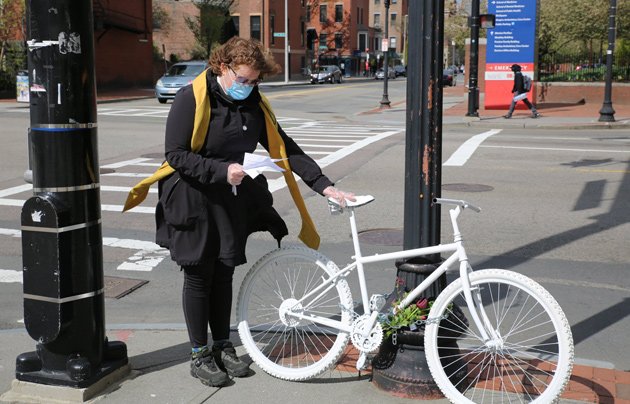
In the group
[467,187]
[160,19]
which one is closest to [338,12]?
[160,19]

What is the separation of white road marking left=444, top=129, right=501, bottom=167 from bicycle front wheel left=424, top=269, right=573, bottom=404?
32.9 ft

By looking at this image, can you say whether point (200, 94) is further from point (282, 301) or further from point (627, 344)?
point (627, 344)

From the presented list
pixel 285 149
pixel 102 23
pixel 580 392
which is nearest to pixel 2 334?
pixel 285 149

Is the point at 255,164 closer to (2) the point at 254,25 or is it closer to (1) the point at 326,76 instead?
(1) the point at 326,76

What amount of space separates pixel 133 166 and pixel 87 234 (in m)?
10.3

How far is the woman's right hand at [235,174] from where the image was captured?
12.9ft

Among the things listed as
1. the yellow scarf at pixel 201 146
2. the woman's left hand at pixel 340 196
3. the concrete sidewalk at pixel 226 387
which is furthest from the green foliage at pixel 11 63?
the woman's left hand at pixel 340 196

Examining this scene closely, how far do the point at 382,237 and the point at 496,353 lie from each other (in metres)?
4.51

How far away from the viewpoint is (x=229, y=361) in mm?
4453

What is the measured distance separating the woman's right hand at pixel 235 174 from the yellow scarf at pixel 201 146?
315 mm

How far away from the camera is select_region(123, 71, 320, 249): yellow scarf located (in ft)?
13.4

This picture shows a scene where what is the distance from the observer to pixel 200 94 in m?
4.08

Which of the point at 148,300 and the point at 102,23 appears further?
the point at 102,23

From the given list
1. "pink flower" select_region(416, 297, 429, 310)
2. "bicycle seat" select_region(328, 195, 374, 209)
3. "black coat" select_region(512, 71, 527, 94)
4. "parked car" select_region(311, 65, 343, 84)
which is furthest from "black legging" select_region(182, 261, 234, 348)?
"parked car" select_region(311, 65, 343, 84)
